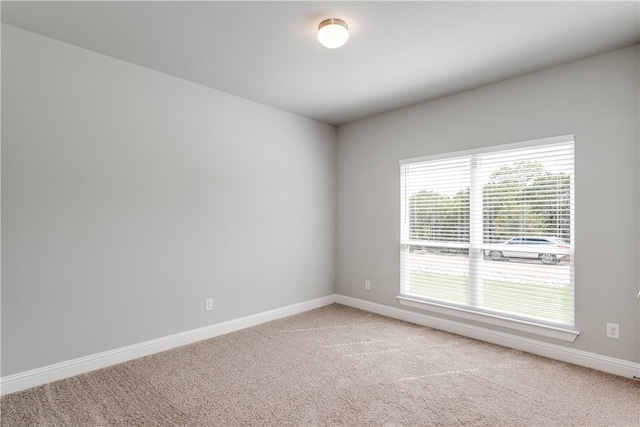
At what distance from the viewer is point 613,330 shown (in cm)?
266

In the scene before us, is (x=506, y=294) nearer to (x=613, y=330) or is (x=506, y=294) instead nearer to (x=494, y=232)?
(x=494, y=232)

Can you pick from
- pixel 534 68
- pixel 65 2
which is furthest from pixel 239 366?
pixel 534 68

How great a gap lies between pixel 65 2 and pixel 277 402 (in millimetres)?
2972

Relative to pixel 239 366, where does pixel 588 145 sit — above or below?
above

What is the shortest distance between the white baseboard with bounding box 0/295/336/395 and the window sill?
1.62 m

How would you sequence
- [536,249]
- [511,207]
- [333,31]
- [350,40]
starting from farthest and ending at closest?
[511,207] < [536,249] < [350,40] < [333,31]

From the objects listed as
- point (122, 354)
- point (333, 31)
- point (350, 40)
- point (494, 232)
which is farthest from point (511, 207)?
point (122, 354)

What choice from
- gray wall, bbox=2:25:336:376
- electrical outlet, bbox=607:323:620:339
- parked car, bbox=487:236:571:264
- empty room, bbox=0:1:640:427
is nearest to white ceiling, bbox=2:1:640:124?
empty room, bbox=0:1:640:427

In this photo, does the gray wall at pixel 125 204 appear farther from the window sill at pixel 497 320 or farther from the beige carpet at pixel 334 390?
the window sill at pixel 497 320

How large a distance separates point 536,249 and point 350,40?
2491 millimetres

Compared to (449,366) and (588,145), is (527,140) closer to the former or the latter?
(588,145)

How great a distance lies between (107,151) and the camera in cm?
280

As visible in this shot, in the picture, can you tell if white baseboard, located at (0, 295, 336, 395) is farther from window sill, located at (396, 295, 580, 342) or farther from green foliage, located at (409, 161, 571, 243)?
green foliage, located at (409, 161, 571, 243)

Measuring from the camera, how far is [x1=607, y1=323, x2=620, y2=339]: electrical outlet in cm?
264
